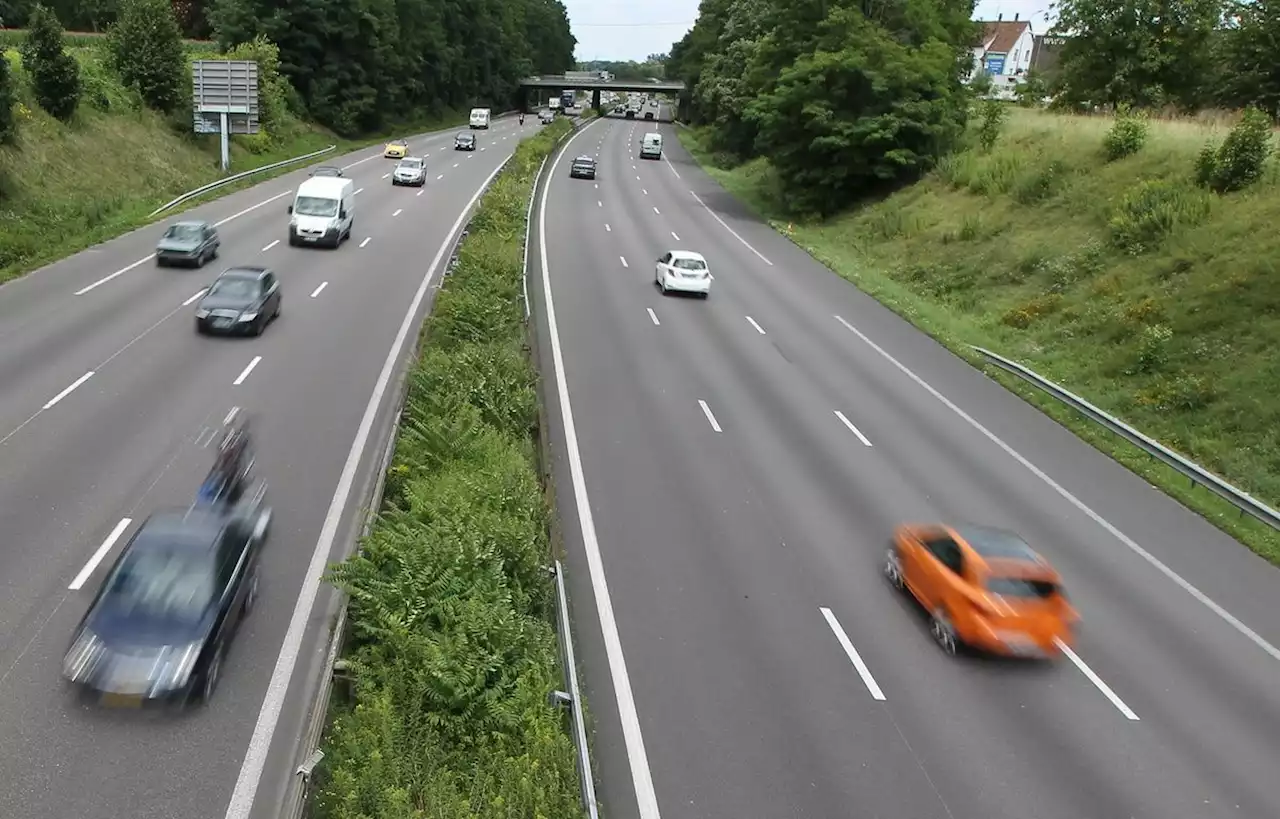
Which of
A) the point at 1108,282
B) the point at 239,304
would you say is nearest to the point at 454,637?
the point at 239,304

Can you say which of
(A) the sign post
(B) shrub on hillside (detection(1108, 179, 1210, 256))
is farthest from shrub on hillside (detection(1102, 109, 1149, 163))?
(A) the sign post

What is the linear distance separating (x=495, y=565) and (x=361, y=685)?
2.29 metres

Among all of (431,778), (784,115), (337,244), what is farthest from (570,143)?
(431,778)

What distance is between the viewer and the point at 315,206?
33125 mm

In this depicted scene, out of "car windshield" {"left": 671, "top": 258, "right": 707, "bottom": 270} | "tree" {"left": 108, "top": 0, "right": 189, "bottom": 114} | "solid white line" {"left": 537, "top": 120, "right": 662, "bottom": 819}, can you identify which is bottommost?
"solid white line" {"left": 537, "top": 120, "right": 662, "bottom": 819}

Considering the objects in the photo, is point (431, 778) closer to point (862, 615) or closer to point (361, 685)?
point (361, 685)

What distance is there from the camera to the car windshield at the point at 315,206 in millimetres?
32969

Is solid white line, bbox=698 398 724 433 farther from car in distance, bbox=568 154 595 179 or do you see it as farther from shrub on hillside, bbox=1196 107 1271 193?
car in distance, bbox=568 154 595 179

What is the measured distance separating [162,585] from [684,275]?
22580 mm

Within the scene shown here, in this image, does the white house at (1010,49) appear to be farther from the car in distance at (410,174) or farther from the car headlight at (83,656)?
the car headlight at (83,656)

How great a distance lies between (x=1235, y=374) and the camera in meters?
22.1

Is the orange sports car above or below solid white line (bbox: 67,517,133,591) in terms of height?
above

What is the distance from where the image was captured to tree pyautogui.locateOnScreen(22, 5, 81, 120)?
122 feet

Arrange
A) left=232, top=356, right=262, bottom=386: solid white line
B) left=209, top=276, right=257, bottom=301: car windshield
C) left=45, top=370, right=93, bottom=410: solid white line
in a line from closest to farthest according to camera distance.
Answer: left=45, top=370, right=93, bottom=410: solid white line < left=232, top=356, right=262, bottom=386: solid white line < left=209, top=276, right=257, bottom=301: car windshield
